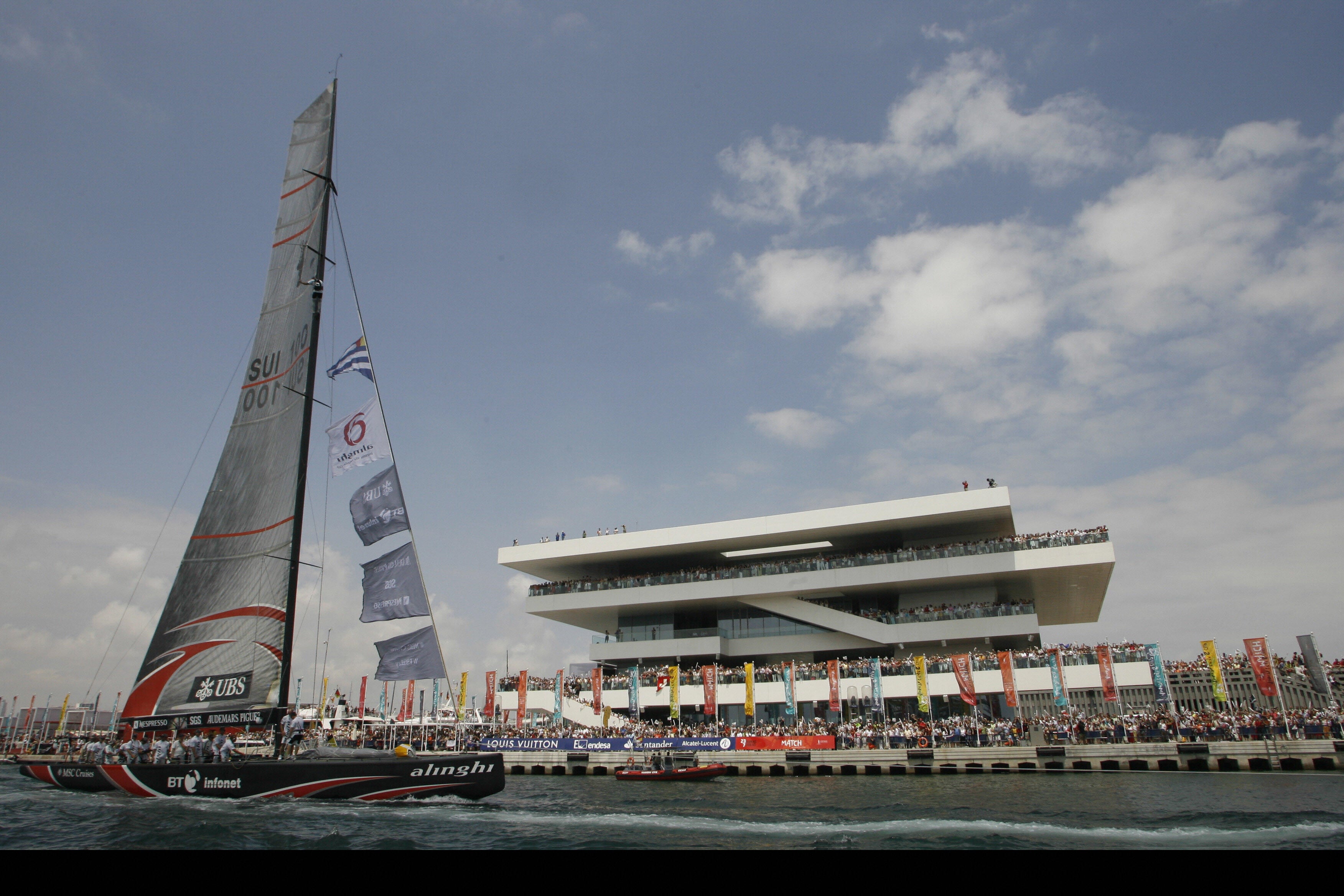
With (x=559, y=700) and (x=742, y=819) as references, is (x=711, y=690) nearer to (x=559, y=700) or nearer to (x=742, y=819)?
(x=559, y=700)

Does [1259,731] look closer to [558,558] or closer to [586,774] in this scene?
[586,774]

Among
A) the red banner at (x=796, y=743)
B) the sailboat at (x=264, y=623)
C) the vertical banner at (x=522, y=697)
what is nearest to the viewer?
the sailboat at (x=264, y=623)

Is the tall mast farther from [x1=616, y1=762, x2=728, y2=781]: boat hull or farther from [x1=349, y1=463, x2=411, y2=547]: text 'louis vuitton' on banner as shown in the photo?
[x1=616, y1=762, x2=728, y2=781]: boat hull

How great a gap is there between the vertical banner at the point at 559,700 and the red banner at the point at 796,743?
13448 mm

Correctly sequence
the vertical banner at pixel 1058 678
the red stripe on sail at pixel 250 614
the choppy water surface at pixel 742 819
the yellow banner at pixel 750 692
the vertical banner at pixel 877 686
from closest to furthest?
the choppy water surface at pixel 742 819 → the red stripe on sail at pixel 250 614 → the vertical banner at pixel 1058 678 → the vertical banner at pixel 877 686 → the yellow banner at pixel 750 692

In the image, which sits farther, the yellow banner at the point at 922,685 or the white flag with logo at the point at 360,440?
the yellow banner at the point at 922,685

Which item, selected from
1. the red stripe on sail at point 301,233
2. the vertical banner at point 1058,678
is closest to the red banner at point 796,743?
the vertical banner at point 1058,678

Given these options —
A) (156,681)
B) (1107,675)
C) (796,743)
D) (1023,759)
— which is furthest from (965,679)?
(156,681)

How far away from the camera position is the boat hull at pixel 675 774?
33.3 m

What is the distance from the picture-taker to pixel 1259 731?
32.6 m

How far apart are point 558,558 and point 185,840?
4039 centimetres

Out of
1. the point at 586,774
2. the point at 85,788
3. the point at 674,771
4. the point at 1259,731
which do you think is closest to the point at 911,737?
the point at 674,771

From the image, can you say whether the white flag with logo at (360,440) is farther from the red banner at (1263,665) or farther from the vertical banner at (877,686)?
the red banner at (1263,665)

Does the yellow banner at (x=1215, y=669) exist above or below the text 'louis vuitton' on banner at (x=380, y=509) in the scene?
below
